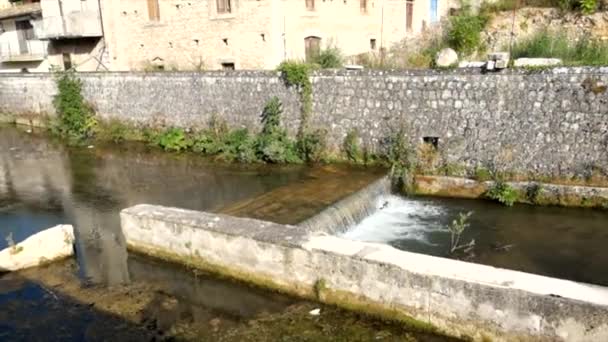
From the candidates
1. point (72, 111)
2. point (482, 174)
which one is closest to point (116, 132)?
point (72, 111)

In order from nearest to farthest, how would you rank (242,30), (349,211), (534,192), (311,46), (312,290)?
(312,290)
(349,211)
(534,192)
(242,30)
(311,46)

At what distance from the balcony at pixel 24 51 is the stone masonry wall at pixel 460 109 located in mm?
13487

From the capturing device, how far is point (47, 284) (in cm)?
666

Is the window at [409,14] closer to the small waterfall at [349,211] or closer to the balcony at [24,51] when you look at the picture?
the small waterfall at [349,211]

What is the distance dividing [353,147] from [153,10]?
10947 millimetres

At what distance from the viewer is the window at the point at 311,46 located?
51.9 ft

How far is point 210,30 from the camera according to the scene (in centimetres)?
1645

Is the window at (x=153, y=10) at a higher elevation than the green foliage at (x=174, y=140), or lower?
higher

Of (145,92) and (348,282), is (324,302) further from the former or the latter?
(145,92)

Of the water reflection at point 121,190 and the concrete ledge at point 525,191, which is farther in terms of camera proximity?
the concrete ledge at point 525,191

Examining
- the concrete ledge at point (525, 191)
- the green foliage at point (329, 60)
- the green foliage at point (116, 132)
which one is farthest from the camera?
the green foliage at point (116, 132)

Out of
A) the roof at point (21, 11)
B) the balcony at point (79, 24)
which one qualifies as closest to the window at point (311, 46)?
the balcony at point (79, 24)

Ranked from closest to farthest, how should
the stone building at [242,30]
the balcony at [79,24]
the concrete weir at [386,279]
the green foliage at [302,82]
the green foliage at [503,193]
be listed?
the concrete weir at [386,279]
the green foliage at [503,193]
the green foliage at [302,82]
the stone building at [242,30]
the balcony at [79,24]

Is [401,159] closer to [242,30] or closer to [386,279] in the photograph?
[386,279]
